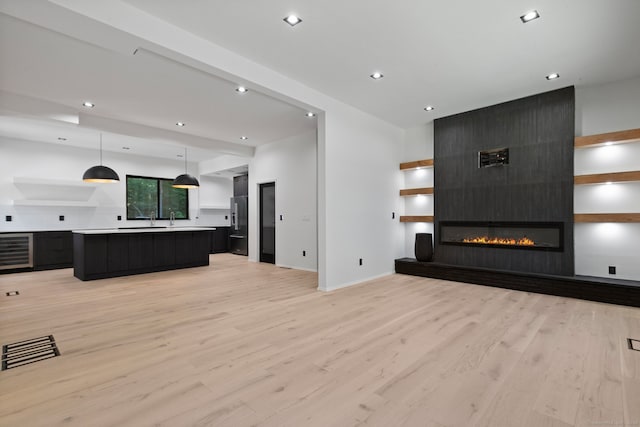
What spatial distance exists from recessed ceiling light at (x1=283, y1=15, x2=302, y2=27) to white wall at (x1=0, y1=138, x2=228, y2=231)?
24.2ft

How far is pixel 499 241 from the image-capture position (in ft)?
16.6

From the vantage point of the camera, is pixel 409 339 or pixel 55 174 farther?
pixel 55 174

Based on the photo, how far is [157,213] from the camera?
901 cm

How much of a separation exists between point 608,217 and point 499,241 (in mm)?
1395

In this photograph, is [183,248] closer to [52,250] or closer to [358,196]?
[52,250]

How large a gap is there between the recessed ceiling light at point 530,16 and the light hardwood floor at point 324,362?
9.96ft

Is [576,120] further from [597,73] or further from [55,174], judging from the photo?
[55,174]

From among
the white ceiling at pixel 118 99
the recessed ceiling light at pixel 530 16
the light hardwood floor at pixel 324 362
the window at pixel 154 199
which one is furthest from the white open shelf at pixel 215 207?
the recessed ceiling light at pixel 530 16

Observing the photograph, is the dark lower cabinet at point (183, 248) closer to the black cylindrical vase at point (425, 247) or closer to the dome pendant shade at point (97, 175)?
the dome pendant shade at point (97, 175)

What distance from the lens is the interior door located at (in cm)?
750

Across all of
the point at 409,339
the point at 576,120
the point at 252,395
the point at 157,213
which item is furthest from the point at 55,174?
the point at 576,120

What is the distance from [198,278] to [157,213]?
4412 mm

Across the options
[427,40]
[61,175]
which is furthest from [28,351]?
[61,175]

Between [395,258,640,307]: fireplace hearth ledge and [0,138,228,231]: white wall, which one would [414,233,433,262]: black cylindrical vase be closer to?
[395,258,640,307]: fireplace hearth ledge
